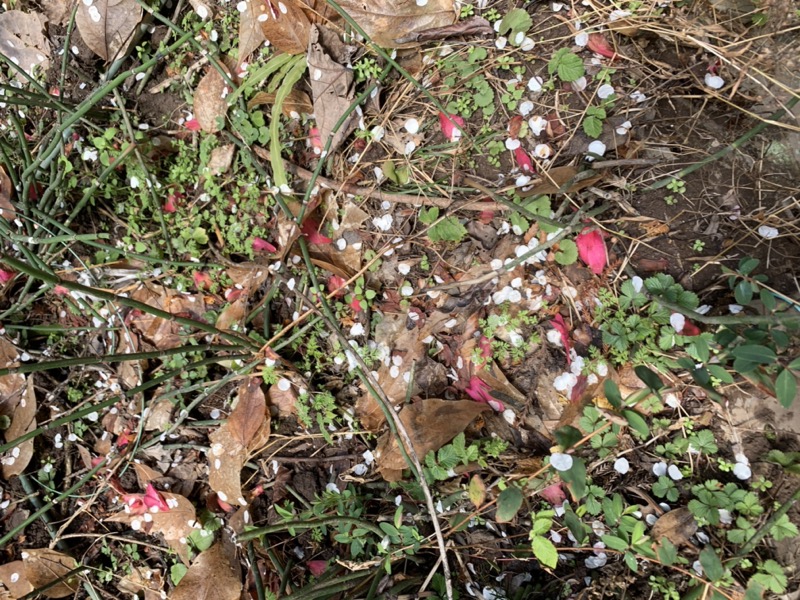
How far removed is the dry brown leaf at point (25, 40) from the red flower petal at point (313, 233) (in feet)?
4.11

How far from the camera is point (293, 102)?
1618 millimetres

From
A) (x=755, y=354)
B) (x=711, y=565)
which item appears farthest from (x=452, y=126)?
(x=711, y=565)

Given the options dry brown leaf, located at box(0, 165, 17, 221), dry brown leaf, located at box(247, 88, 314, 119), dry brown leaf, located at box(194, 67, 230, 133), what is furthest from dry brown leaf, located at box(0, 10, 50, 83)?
dry brown leaf, located at box(247, 88, 314, 119)

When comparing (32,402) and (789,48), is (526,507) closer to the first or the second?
(789,48)

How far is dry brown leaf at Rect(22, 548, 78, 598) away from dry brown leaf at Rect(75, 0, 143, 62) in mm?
1756

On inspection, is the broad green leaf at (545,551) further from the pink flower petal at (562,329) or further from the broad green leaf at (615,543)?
the pink flower petal at (562,329)

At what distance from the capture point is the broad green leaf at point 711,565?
1074 mm

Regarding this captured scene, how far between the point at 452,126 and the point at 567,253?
0.49 m

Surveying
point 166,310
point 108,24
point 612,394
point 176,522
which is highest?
point 108,24

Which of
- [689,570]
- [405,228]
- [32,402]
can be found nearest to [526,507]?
[689,570]

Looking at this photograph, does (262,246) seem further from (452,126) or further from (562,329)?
(562,329)

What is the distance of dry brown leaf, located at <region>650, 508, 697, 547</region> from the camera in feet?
3.93

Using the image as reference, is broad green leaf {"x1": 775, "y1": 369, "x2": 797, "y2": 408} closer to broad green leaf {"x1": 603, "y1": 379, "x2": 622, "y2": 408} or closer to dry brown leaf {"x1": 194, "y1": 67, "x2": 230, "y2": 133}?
broad green leaf {"x1": 603, "y1": 379, "x2": 622, "y2": 408}

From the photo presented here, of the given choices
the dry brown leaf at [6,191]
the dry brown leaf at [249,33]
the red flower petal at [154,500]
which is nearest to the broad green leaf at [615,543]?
the red flower petal at [154,500]
